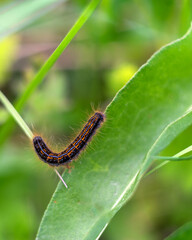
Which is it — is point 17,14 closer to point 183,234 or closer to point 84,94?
point 84,94

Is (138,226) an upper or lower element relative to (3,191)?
lower

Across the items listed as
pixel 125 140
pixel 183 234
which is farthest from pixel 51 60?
pixel 183 234

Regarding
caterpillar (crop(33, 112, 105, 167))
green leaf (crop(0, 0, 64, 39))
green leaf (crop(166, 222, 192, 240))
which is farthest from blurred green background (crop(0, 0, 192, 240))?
green leaf (crop(166, 222, 192, 240))

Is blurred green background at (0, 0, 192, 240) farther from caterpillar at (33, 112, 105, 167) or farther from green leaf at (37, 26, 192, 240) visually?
green leaf at (37, 26, 192, 240)

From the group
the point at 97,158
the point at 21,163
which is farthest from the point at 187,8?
the point at 21,163

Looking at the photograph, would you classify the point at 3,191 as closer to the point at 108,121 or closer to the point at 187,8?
the point at 108,121
